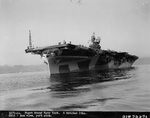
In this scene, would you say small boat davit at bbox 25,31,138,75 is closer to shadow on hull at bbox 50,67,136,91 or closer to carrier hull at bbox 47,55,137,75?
carrier hull at bbox 47,55,137,75

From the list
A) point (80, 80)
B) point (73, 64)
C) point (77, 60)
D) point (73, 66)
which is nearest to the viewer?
point (80, 80)

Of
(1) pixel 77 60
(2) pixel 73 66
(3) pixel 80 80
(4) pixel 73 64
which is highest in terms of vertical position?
(1) pixel 77 60

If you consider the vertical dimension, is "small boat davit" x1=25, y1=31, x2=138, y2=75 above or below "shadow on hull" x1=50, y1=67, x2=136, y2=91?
above

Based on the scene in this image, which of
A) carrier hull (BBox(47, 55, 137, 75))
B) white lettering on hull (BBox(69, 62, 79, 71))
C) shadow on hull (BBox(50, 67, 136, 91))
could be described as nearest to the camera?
shadow on hull (BBox(50, 67, 136, 91))

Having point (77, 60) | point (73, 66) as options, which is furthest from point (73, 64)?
point (77, 60)

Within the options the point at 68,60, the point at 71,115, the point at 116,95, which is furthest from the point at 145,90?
the point at 68,60

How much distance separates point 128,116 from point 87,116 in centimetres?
93

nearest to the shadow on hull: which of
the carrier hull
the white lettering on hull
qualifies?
the carrier hull

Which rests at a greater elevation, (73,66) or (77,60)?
(77,60)

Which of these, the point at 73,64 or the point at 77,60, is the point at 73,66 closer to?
the point at 73,64

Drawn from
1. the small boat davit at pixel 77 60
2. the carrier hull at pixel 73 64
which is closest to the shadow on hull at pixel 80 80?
the small boat davit at pixel 77 60

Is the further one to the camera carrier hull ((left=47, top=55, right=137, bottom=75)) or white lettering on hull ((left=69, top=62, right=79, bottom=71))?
white lettering on hull ((left=69, top=62, right=79, bottom=71))

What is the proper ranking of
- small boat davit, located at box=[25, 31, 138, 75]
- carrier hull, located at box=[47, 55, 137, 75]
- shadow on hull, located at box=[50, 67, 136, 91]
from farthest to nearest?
carrier hull, located at box=[47, 55, 137, 75]
small boat davit, located at box=[25, 31, 138, 75]
shadow on hull, located at box=[50, 67, 136, 91]

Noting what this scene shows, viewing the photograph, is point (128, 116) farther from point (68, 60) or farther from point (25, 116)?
point (68, 60)
